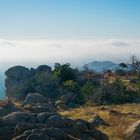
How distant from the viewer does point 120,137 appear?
111 feet

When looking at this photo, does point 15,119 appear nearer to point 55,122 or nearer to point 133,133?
point 55,122

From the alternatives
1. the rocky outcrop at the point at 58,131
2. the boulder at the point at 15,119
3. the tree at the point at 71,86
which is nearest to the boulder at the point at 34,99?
the tree at the point at 71,86

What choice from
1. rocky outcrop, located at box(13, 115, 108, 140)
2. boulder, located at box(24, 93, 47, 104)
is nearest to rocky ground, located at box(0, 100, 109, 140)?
rocky outcrop, located at box(13, 115, 108, 140)

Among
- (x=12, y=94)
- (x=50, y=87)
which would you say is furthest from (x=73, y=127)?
(x=12, y=94)

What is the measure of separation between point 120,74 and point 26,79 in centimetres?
3270

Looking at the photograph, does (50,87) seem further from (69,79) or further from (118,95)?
(118,95)

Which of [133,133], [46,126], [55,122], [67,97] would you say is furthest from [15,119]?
[67,97]

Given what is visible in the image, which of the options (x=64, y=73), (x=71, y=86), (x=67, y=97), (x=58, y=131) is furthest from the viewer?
(x=64, y=73)

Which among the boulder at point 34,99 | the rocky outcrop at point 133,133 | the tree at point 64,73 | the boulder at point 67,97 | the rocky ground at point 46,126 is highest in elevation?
the tree at point 64,73

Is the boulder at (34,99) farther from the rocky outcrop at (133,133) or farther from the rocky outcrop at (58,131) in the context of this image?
the rocky outcrop at (58,131)

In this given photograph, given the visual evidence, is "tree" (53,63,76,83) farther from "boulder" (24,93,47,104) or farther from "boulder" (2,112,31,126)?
"boulder" (2,112,31,126)

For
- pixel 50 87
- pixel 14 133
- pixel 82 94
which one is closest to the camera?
pixel 14 133

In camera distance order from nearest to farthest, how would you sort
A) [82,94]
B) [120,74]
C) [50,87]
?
1. [82,94]
2. [50,87]
3. [120,74]

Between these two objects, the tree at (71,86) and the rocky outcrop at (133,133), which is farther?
the tree at (71,86)
